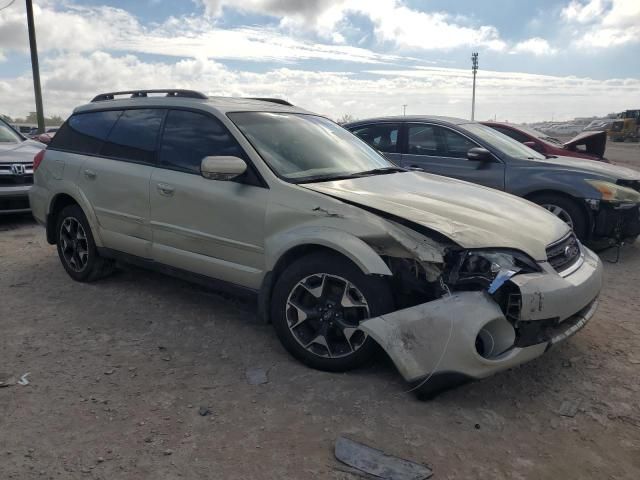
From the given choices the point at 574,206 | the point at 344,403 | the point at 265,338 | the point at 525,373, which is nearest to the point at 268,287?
the point at 265,338

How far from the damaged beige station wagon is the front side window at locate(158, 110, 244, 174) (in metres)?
0.01

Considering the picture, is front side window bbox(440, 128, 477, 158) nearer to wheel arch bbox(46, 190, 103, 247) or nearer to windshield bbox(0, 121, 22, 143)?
wheel arch bbox(46, 190, 103, 247)

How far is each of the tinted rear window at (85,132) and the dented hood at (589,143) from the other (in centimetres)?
761

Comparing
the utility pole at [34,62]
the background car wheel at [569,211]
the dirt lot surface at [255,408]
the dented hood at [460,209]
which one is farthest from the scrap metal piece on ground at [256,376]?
the utility pole at [34,62]

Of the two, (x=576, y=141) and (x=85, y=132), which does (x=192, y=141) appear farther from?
(x=576, y=141)

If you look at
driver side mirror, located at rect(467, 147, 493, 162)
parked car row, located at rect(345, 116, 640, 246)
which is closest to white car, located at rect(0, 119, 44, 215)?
parked car row, located at rect(345, 116, 640, 246)

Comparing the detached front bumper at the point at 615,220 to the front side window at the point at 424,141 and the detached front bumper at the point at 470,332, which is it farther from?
the detached front bumper at the point at 470,332

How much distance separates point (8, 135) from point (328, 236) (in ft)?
24.4

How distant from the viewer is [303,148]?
4.07m

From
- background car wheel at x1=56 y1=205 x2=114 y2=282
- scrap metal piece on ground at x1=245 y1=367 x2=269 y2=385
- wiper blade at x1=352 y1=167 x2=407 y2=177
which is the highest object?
wiper blade at x1=352 y1=167 x2=407 y2=177

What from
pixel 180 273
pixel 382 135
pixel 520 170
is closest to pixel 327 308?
pixel 180 273

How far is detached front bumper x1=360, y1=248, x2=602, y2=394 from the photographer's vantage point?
2.85m

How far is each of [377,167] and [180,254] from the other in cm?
168

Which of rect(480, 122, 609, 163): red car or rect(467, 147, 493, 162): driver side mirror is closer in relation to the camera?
rect(467, 147, 493, 162): driver side mirror
